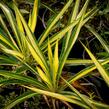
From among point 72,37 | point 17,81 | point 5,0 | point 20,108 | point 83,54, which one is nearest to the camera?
point 17,81

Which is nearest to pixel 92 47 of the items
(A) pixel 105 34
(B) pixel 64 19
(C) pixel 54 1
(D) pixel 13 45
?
(A) pixel 105 34

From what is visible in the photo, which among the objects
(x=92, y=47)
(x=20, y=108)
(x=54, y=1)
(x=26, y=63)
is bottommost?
(x=20, y=108)

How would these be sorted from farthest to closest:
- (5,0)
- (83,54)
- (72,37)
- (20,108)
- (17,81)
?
(5,0) → (83,54) → (20,108) → (72,37) → (17,81)

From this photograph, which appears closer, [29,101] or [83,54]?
[29,101]

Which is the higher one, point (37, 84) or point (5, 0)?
point (5, 0)

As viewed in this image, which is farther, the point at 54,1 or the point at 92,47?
the point at 54,1

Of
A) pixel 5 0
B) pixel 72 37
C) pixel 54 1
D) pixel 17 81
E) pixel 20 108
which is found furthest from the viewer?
pixel 54 1

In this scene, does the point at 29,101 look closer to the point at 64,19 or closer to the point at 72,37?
the point at 72,37

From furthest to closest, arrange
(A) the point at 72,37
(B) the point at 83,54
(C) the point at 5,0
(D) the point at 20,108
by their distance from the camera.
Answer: (C) the point at 5,0, (B) the point at 83,54, (D) the point at 20,108, (A) the point at 72,37

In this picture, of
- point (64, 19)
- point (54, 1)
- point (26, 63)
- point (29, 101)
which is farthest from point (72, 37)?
point (54, 1)

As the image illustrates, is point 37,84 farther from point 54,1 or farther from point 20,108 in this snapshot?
point 54,1
